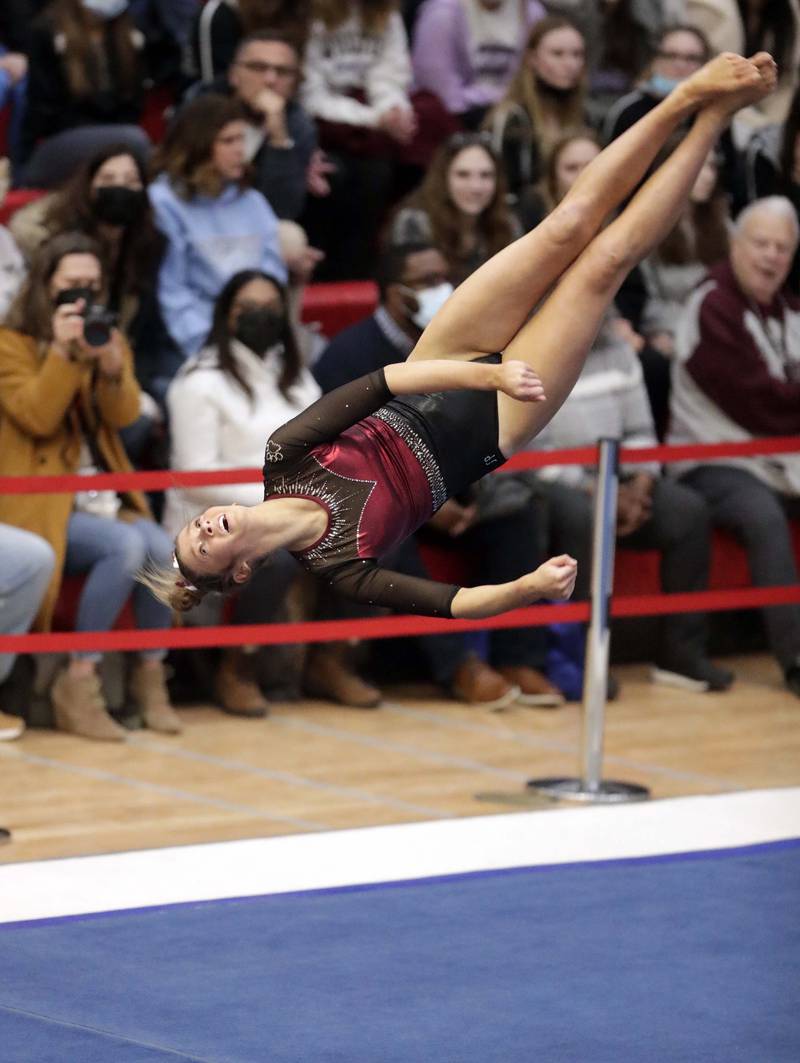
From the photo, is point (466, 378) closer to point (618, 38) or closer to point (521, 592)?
point (521, 592)

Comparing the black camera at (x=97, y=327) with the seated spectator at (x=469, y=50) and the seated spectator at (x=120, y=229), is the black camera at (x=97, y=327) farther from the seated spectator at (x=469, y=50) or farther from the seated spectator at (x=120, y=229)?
the seated spectator at (x=469, y=50)

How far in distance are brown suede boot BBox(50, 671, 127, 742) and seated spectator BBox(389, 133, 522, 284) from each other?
7.05 feet

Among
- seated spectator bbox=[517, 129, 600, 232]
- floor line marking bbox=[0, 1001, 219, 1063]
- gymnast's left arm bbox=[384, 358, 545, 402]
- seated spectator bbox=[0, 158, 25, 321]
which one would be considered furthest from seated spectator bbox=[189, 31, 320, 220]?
floor line marking bbox=[0, 1001, 219, 1063]

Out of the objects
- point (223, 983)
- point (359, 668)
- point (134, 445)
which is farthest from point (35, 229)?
point (223, 983)

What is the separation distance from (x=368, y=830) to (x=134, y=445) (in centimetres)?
174

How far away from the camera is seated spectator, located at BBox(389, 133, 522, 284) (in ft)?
23.5

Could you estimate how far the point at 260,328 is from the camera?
6.44m

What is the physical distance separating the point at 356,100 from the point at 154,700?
3009 mm

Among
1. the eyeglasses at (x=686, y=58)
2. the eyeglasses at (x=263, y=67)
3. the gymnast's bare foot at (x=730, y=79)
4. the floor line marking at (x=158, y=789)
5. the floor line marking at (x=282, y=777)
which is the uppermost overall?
the eyeglasses at (x=686, y=58)

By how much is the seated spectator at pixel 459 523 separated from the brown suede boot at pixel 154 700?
3.02 ft

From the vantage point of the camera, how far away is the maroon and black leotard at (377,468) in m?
4.25

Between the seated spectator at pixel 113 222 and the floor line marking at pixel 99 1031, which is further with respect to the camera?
the seated spectator at pixel 113 222

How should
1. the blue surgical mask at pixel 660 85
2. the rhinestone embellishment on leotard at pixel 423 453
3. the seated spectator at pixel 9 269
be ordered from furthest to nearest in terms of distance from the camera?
the blue surgical mask at pixel 660 85
the seated spectator at pixel 9 269
the rhinestone embellishment on leotard at pixel 423 453

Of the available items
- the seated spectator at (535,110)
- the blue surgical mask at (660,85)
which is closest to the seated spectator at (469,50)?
the seated spectator at (535,110)
